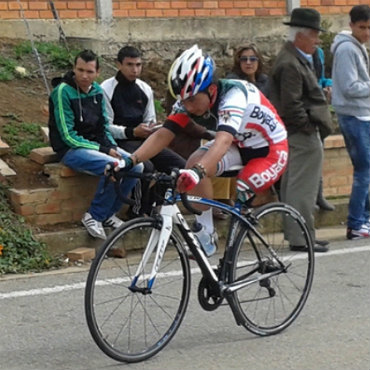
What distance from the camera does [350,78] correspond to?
899 centimetres

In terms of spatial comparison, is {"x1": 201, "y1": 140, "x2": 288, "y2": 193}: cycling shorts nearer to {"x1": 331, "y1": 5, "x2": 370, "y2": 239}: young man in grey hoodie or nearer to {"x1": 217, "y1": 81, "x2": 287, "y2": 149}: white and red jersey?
{"x1": 217, "y1": 81, "x2": 287, "y2": 149}: white and red jersey

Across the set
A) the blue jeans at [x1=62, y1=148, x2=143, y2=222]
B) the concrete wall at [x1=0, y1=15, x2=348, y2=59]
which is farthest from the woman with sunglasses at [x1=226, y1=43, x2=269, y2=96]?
the concrete wall at [x1=0, y1=15, x2=348, y2=59]

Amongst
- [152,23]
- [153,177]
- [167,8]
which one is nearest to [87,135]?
[153,177]

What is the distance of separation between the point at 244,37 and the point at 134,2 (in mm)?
1559

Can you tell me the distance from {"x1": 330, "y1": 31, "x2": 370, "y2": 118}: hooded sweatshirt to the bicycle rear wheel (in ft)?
8.73

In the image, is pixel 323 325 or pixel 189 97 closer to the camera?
pixel 189 97

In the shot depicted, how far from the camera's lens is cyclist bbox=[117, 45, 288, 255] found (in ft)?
19.4

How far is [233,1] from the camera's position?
1336 cm

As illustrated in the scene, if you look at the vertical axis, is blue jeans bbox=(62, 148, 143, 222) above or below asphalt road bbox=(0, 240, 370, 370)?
above

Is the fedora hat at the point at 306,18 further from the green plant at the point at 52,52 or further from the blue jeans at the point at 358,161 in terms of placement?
the green plant at the point at 52,52

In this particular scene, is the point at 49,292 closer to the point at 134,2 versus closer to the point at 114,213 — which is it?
the point at 114,213

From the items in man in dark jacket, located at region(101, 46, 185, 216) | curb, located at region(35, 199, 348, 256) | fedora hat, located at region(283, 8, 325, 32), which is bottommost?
curb, located at region(35, 199, 348, 256)

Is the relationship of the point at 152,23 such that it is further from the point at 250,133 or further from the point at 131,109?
the point at 250,133

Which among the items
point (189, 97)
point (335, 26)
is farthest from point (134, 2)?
point (189, 97)
